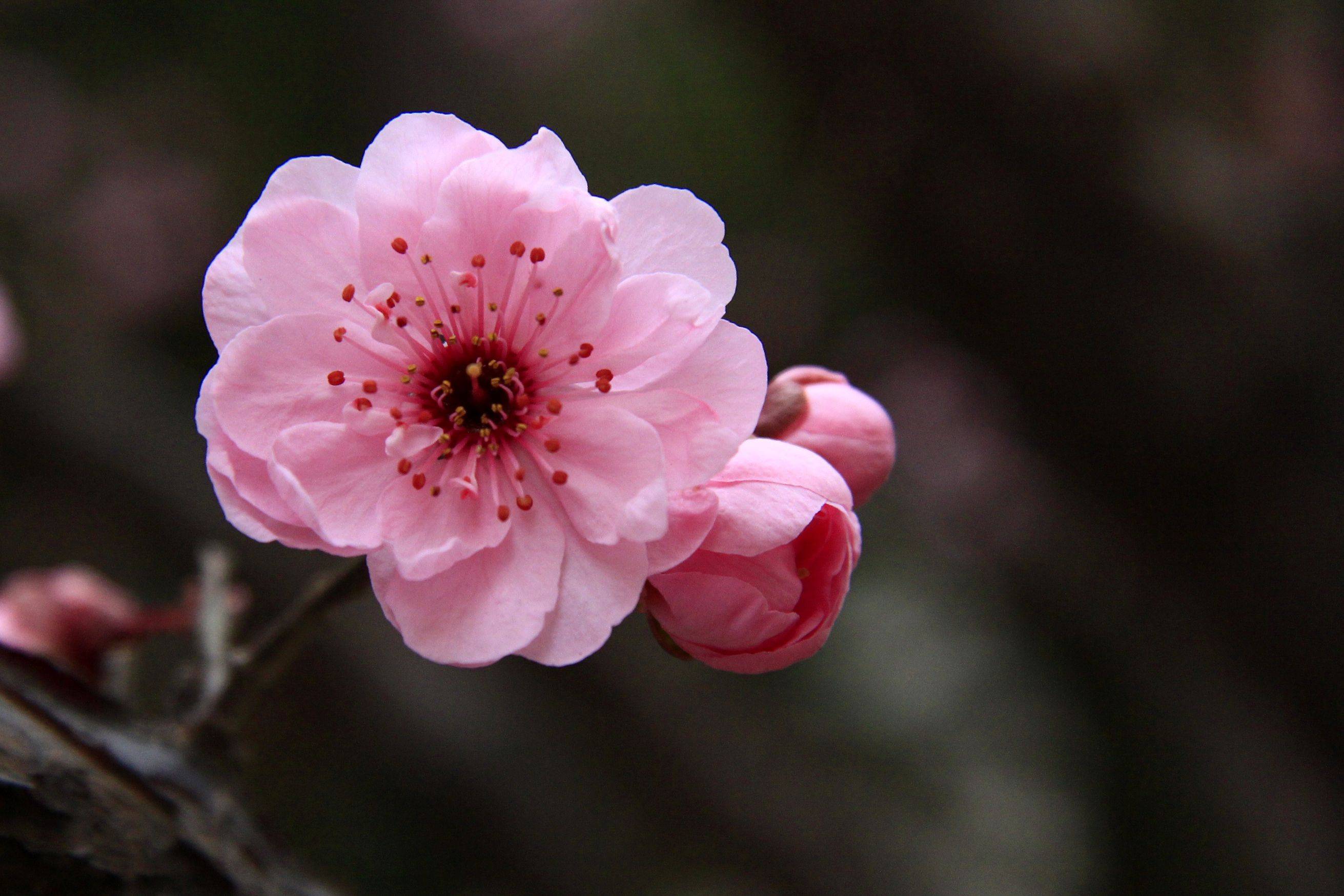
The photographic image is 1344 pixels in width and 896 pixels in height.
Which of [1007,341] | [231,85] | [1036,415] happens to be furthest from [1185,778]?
[231,85]

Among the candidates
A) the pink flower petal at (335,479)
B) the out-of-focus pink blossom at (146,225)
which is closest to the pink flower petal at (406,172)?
the pink flower petal at (335,479)

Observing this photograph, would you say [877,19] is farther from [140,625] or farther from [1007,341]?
[140,625]

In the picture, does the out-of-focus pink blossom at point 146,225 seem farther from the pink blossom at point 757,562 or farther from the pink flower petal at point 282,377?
the pink blossom at point 757,562

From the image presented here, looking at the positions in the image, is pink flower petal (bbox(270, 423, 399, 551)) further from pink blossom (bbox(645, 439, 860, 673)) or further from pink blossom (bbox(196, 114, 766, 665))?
pink blossom (bbox(645, 439, 860, 673))

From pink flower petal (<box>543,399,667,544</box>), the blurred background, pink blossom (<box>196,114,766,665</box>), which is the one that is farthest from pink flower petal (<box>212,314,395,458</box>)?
the blurred background

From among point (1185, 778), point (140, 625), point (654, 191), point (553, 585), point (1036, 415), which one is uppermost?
point (1036, 415)

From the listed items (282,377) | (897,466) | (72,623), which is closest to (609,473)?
(282,377)
